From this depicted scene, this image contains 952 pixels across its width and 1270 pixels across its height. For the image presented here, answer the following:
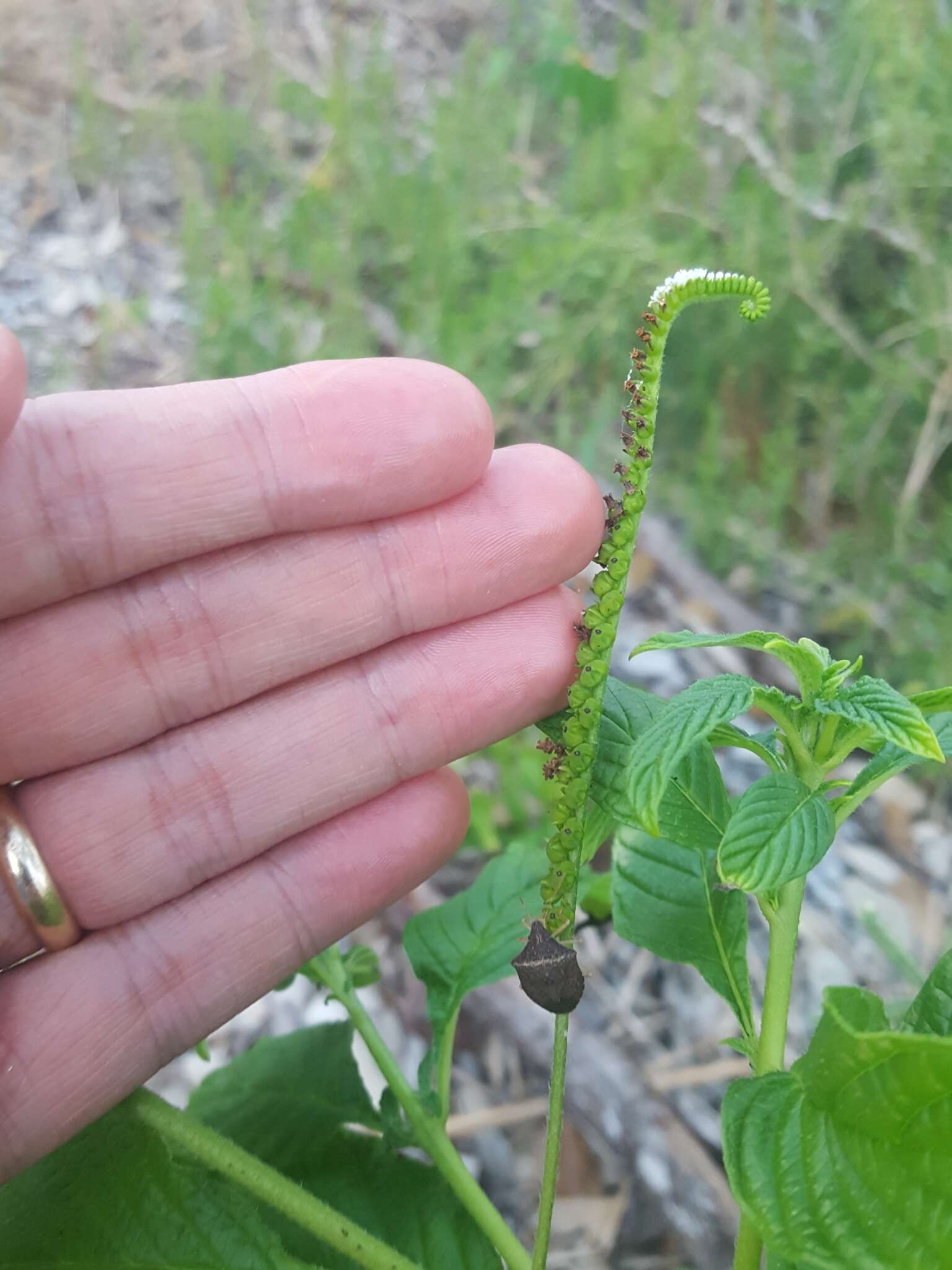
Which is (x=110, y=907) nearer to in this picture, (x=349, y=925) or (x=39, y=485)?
(x=349, y=925)

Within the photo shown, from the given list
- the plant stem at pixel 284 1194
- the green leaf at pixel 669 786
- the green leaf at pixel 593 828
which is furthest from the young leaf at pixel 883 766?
the plant stem at pixel 284 1194

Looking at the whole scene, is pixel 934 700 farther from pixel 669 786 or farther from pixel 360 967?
pixel 360 967

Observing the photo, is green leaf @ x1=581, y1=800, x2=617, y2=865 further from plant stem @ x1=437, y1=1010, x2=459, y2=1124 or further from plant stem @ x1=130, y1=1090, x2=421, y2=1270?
plant stem @ x1=130, y1=1090, x2=421, y2=1270

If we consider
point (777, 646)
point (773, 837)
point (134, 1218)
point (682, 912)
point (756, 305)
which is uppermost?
point (756, 305)

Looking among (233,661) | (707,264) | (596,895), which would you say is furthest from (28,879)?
(707,264)

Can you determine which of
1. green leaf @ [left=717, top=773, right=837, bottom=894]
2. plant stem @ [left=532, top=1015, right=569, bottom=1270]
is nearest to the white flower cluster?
green leaf @ [left=717, top=773, right=837, bottom=894]

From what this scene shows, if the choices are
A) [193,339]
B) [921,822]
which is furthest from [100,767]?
[193,339]

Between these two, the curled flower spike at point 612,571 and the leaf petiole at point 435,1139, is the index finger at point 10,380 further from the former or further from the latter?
the leaf petiole at point 435,1139
